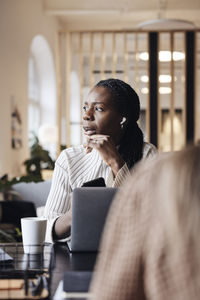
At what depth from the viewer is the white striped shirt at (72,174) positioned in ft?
6.25

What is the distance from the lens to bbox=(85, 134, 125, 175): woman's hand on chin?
1.91 meters

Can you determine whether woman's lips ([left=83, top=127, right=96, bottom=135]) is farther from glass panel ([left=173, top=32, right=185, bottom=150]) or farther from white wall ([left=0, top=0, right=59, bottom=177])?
glass panel ([left=173, top=32, right=185, bottom=150])

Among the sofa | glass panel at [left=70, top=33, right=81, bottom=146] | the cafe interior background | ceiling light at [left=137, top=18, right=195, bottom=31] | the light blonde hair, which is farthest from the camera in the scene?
glass panel at [left=70, top=33, right=81, bottom=146]

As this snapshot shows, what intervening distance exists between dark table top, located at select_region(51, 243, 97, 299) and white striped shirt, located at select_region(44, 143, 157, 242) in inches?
19.5

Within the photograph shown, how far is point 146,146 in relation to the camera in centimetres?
212

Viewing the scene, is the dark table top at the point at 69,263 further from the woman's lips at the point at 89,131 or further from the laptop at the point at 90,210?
the woman's lips at the point at 89,131

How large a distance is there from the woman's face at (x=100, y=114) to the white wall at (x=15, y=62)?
5056 mm

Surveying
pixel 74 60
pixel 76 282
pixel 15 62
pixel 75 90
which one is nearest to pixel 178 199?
pixel 76 282

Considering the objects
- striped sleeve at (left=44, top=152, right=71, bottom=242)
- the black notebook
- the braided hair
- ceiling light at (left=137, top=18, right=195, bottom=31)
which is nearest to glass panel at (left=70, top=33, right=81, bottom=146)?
ceiling light at (left=137, top=18, right=195, bottom=31)

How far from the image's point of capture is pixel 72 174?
196cm

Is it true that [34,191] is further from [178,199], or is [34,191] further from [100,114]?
[178,199]

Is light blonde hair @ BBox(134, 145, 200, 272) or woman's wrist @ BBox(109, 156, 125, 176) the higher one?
light blonde hair @ BBox(134, 145, 200, 272)

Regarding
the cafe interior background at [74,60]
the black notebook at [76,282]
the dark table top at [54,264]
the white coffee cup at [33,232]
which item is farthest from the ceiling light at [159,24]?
the black notebook at [76,282]

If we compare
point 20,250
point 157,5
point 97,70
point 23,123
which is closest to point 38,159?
point 23,123
